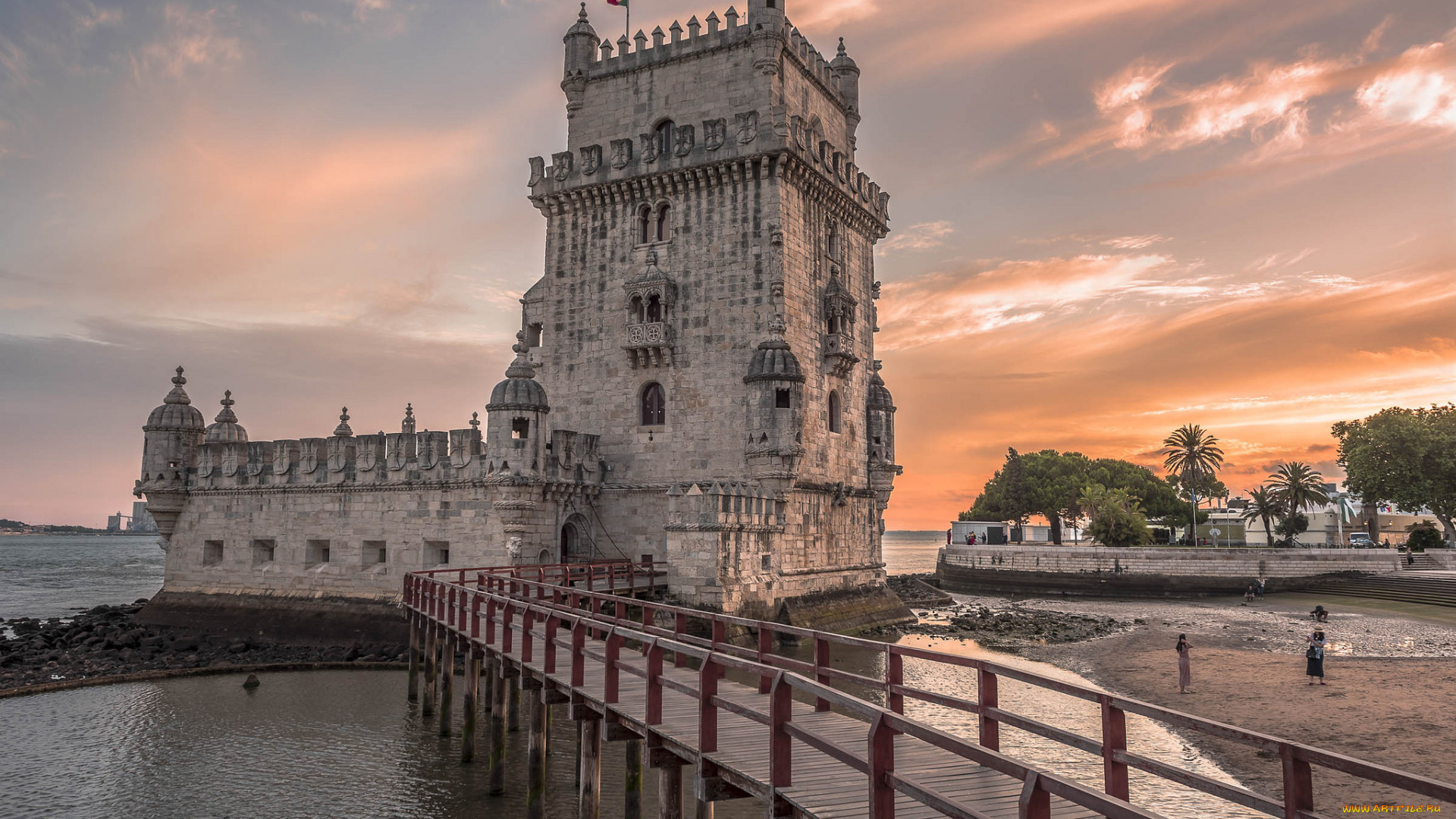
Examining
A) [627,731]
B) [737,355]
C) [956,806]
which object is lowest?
[627,731]

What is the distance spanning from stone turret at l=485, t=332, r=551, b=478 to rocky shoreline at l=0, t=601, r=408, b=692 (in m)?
6.77

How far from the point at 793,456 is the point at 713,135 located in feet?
37.1

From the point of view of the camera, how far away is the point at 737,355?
98.4 feet

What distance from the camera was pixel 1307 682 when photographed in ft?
73.8

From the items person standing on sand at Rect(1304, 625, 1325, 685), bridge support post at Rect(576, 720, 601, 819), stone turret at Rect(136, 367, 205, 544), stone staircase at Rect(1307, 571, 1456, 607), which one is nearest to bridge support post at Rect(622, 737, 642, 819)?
bridge support post at Rect(576, 720, 601, 819)

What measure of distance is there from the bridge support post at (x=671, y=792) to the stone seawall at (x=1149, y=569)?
4886 cm

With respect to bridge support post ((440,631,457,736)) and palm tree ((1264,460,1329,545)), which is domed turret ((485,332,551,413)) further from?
palm tree ((1264,460,1329,545))

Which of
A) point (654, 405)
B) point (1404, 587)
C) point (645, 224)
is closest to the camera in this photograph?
point (654, 405)

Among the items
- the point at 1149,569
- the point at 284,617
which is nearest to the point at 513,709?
the point at 284,617

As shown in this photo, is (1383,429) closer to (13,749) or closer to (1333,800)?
(1333,800)

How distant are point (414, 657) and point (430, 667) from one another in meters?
2.29

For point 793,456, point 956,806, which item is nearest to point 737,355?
point 793,456

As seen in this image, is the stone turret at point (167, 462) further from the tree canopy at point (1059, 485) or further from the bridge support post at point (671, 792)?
the tree canopy at point (1059, 485)

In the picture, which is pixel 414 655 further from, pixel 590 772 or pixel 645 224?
pixel 645 224
